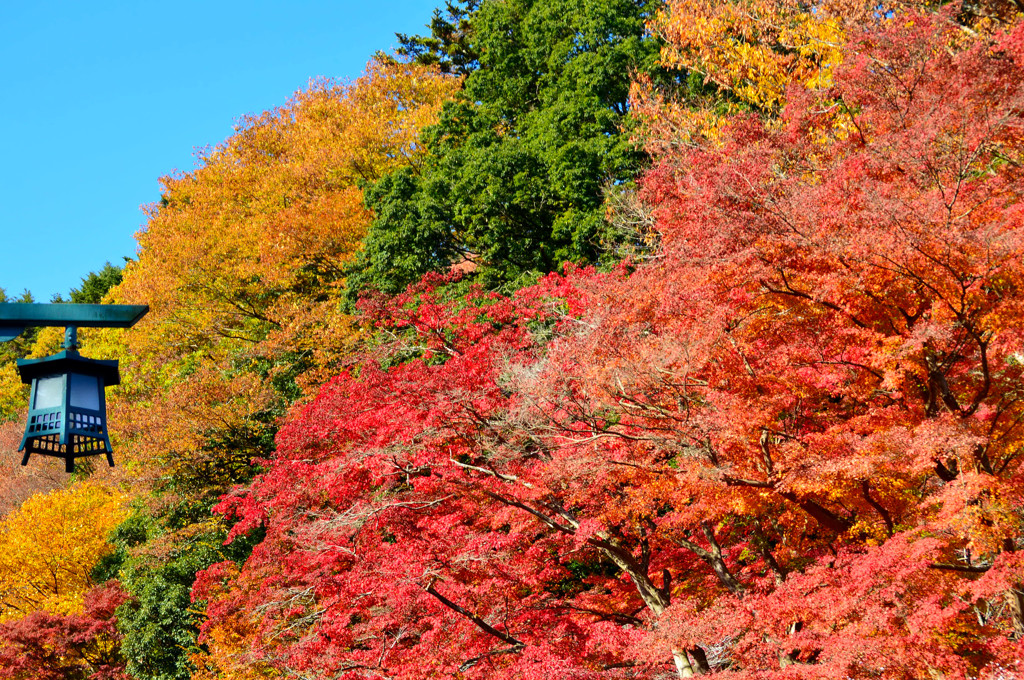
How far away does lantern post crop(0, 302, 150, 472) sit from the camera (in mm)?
3104

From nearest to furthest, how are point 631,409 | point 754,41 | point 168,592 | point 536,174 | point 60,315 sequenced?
point 60,315 < point 631,409 < point 168,592 < point 754,41 < point 536,174

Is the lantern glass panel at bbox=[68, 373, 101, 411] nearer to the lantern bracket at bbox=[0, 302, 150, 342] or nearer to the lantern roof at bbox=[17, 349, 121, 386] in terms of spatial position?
the lantern roof at bbox=[17, 349, 121, 386]

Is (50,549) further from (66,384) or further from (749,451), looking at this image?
(66,384)

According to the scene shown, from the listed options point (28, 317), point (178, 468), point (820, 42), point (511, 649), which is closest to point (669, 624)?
point (511, 649)

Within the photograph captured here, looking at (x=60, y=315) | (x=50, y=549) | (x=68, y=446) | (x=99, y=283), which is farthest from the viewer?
(x=99, y=283)

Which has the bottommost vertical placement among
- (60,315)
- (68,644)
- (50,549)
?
(68,644)

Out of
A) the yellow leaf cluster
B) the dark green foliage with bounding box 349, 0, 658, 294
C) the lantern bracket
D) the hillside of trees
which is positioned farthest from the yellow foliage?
the lantern bracket

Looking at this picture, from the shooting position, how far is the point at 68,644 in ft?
60.2

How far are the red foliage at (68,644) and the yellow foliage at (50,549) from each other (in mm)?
2925

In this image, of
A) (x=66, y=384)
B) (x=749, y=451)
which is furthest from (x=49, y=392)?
(x=749, y=451)

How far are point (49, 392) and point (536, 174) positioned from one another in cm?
1728

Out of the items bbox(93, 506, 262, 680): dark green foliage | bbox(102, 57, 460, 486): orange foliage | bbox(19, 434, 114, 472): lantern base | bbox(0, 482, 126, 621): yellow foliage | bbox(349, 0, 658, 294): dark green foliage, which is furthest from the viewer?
bbox(0, 482, 126, 621): yellow foliage

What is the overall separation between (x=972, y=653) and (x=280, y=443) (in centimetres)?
1060

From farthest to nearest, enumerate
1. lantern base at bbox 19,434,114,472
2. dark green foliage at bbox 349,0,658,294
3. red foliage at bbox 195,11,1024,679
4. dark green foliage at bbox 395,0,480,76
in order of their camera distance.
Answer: dark green foliage at bbox 395,0,480,76 → dark green foliage at bbox 349,0,658,294 → red foliage at bbox 195,11,1024,679 → lantern base at bbox 19,434,114,472
